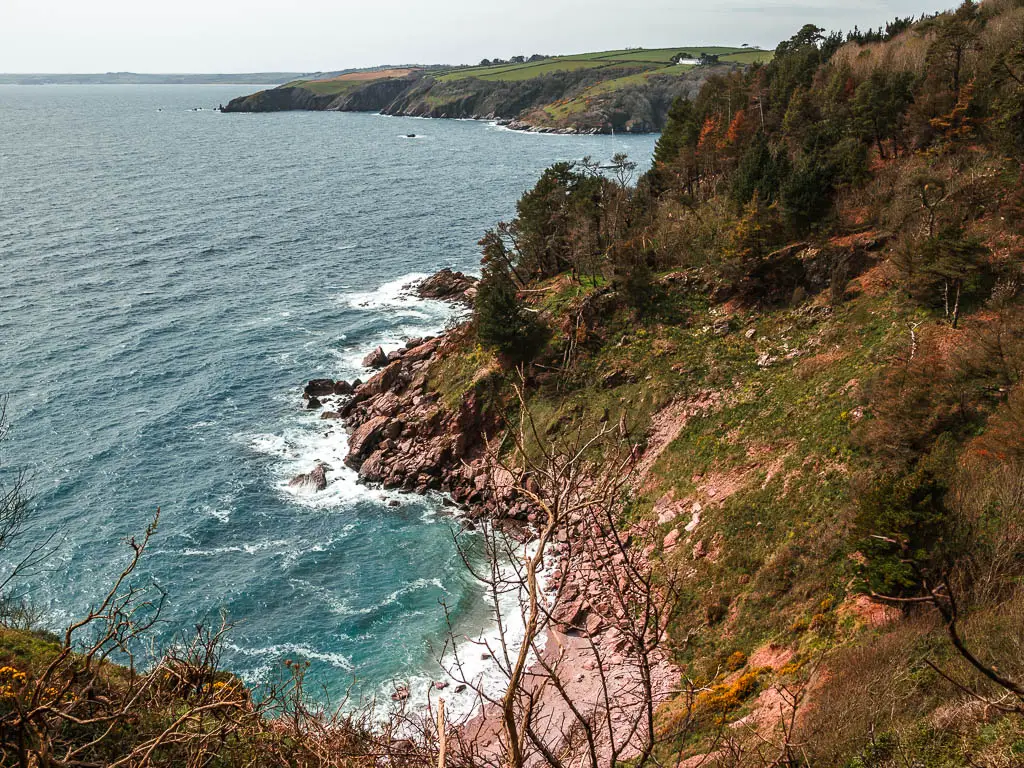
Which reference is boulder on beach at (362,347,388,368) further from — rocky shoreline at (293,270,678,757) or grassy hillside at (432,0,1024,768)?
grassy hillside at (432,0,1024,768)

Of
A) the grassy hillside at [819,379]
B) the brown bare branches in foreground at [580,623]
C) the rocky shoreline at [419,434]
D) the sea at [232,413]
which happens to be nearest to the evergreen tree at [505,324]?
the grassy hillside at [819,379]

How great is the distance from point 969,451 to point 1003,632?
1177 centimetres

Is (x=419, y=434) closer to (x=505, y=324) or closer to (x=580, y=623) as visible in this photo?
(x=505, y=324)

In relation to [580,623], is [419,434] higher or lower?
higher

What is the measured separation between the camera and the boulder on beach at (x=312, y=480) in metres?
46.5

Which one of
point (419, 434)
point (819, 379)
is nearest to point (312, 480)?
point (419, 434)

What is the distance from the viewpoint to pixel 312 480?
153 feet

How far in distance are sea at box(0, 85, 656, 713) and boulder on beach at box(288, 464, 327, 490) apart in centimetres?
65

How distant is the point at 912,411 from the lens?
28188 millimetres

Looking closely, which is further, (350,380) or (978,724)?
(350,380)

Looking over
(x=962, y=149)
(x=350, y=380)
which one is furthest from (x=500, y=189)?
(x=962, y=149)

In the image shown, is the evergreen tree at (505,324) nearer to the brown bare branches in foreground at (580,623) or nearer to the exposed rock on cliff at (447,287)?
the brown bare branches in foreground at (580,623)

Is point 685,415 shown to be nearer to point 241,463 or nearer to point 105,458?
point 241,463

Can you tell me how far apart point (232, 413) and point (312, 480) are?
503 inches
